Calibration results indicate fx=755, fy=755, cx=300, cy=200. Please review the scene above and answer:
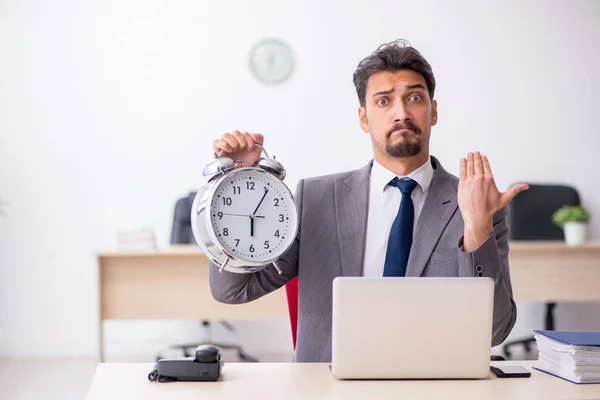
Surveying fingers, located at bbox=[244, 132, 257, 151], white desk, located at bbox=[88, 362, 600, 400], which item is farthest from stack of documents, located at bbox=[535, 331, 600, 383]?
fingers, located at bbox=[244, 132, 257, 151]

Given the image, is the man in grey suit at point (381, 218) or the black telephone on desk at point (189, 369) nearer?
the black telephone on desk at point (189, 369)

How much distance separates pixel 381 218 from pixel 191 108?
352cm

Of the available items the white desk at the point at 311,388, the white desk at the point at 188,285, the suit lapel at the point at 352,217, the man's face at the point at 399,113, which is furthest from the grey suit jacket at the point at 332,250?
the white desk at the point at 188,285

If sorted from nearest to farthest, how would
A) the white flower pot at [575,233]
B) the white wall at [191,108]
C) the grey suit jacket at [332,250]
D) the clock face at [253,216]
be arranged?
1. the clock face at [253,216]
2. the grey suit jacket at [332,250]
3. the white flower pot at [575,233]
4. the white wall at [191,108]

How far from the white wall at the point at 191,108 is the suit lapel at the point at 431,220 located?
3398 millimetres

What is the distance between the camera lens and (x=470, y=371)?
158 centimetres

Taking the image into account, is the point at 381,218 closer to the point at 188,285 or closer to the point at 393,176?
the point at 393,176

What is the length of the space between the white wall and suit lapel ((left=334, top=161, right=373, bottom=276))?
331cm

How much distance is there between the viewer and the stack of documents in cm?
159

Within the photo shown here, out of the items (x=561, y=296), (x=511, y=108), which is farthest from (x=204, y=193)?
(x=511, y=108)

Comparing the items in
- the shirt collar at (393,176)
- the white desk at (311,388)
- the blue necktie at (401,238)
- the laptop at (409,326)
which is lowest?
the white desk at (311,388)

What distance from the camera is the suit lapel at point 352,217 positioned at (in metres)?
2.10

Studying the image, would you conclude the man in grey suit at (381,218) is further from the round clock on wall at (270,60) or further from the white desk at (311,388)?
the round clock on wall at (270,60)

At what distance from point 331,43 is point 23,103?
2244 millimetres
